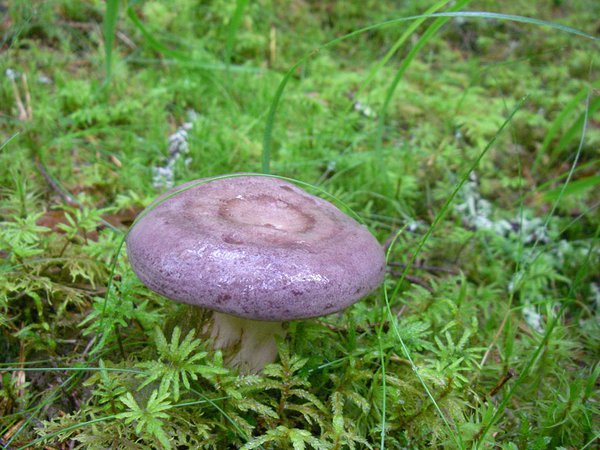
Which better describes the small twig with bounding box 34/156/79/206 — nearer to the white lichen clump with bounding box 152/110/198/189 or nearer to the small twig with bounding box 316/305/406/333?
the white lichen clump with bounding box 152/110/198/189

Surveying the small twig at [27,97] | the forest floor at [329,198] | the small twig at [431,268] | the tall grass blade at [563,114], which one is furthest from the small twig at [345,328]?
the small twig at [27,97]

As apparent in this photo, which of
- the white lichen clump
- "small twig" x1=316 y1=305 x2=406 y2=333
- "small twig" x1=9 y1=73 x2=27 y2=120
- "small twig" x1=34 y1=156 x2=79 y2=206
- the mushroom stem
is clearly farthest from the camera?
"small twig" x1=9 y1=73 x2=27 y2=120

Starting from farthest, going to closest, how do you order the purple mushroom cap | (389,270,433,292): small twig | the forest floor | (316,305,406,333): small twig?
(389,270,433,292): small twig
(316,305,406,333): small twig
the forest floor
the purple mushroom cap

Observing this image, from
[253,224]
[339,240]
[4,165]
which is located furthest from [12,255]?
[339,240]

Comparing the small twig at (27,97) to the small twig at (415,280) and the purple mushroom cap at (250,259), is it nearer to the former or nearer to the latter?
the purple mushroom cap at (250,259)

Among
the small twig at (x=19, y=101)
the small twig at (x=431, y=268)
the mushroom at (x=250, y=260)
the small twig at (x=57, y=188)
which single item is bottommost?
the small twig at (x=431, y=268)

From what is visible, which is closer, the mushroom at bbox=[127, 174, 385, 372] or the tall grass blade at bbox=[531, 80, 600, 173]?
the mushroom at bbox=[127, 174, 385, 372]

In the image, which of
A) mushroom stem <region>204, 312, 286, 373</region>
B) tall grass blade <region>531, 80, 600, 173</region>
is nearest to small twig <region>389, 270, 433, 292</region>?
mushroom stem <region>204, 312, 286, 373</region>
